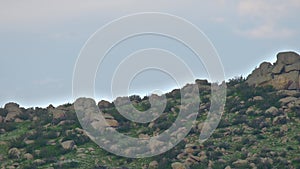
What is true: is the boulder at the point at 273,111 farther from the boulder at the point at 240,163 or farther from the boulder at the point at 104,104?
the boulder at the point at 104,104

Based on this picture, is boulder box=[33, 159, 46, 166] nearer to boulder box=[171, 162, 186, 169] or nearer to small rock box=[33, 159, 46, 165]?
small rock box=[33, 159, 46, 165]

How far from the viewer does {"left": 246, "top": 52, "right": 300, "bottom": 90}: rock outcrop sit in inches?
3214

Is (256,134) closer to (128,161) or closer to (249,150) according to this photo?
(249,150)

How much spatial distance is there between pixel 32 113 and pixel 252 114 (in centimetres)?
1995

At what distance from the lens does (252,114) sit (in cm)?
7681

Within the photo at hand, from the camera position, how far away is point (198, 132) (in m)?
73.6

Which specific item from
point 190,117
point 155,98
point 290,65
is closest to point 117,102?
point 155,98

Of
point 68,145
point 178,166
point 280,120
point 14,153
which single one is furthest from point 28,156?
point 280,120

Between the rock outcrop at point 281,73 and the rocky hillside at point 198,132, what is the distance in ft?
0.26

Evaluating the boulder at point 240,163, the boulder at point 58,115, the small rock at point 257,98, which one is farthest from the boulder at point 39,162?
the small rock at point 257,98

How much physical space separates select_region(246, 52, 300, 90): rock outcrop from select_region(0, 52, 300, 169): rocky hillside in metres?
0.08

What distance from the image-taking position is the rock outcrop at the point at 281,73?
81.6 meters

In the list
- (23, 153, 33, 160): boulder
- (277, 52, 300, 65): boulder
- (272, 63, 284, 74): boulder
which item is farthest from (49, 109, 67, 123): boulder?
(277, 52, 300, 65): boulder

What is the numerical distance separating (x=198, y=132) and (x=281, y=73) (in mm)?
12599
